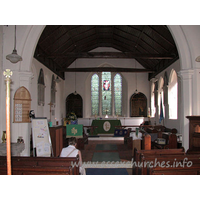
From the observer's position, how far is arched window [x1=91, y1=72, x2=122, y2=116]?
15.1m

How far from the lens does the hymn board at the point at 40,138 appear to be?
552cm

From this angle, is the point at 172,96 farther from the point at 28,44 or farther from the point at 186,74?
the point at 28,44

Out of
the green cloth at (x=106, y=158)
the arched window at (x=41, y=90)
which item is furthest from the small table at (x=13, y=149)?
the arched window at (x=41, y=90)

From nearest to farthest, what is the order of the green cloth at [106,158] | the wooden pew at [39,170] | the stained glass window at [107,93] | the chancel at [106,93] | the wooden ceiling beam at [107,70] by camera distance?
the wooden pew at [39,170]
the chancel at [106,93]
the green cloth at [106,158]
the wooden ceiling beam at [107,70]
the stained glass window at [107,93]

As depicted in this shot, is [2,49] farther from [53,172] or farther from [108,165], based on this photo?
[108,165]

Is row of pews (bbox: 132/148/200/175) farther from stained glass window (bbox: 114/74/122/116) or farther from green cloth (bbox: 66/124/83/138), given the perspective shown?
stained glass window (bbox: 114/74/122/116)

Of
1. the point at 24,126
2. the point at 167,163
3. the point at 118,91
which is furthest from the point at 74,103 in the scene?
the point at 167,163

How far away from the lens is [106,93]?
15133 mm

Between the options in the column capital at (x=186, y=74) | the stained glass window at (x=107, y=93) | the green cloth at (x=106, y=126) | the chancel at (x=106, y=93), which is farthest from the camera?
the stained glass window at (x=107, y=93)

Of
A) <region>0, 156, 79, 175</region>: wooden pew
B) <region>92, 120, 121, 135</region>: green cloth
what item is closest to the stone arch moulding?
<region>0, 156, 79, 175</region>: wooden pew

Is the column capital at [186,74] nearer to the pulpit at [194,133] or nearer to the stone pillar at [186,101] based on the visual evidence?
the stone pillar at [186,101]

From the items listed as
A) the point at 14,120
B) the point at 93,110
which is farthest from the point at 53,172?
the point at 93,110

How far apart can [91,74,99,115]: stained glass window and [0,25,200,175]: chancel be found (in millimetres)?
72

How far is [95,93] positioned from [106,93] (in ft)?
2.58
